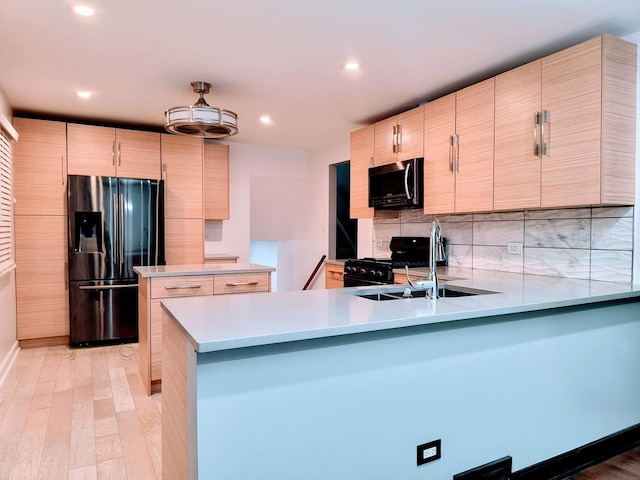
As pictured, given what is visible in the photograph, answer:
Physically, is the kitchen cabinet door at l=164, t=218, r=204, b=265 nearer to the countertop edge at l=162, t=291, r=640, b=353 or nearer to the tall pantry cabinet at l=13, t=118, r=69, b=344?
the tall pantry cabinet at l=13, t=118, r=69, b=344

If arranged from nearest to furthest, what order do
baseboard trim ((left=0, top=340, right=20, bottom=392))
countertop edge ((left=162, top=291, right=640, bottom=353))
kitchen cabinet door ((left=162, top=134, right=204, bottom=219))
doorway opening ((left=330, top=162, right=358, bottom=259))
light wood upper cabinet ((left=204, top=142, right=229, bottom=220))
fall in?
countertop edge ((left=162, top=291, right=640, bottom=353)), baseboard trim ((left=0, top=340, right=20, bottom=392)), kitchen cabinet door ((left=162, top=134, right=204, bottom=219)), light wood upper cabinet ((left=204, top=142, right=229, bottom=220)), doorway opening ((left=330, top=162, right=358, bottom=259))

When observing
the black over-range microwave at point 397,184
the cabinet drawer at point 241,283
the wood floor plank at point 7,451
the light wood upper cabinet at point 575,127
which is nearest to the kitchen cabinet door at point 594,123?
the light wood upper cabinet at point 575,127

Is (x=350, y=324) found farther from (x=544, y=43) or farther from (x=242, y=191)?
(x=242, y=191)

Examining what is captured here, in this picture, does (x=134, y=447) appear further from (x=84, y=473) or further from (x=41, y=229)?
(x=41, y=229)

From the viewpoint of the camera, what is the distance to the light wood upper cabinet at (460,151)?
2.98 m

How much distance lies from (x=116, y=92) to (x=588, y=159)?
3.47 meters

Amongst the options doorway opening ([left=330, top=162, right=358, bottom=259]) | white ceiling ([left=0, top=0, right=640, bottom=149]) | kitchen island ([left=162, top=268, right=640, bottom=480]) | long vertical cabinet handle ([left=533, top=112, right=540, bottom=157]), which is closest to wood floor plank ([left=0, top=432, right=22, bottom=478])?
kitchen island ([left=162, top=268, right=640, bottom=480])

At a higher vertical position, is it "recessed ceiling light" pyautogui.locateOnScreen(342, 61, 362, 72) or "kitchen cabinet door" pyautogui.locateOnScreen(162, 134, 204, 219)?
"recessed ceiling light" pyautogui.locateOnScreen(342, 61, 362, 72)

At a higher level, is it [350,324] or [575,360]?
[350,324]

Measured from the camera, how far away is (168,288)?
9.75 ft

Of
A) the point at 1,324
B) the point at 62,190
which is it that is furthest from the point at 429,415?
the point at 62,190

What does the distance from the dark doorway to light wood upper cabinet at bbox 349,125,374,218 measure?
161 centimetres

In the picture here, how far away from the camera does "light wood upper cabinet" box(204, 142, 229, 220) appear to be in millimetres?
5117

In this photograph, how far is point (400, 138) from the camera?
3.78m
